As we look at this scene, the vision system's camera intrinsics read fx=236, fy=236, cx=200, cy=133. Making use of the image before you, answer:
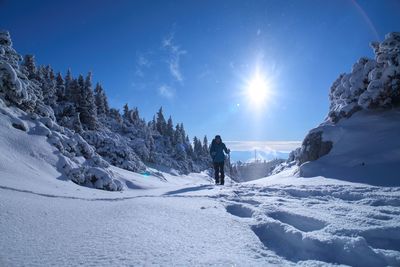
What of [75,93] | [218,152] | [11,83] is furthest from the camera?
[75,93]

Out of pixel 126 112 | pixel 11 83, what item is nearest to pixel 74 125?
pixel 11 83

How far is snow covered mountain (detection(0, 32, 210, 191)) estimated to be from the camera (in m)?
10.6

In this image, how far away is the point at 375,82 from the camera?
11109 millimetres

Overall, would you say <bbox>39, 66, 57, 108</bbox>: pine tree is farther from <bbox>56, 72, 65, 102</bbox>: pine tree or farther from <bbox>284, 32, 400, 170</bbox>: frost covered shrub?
<bbox>284, 32, 400, 170</bbox>: frost covered shrub

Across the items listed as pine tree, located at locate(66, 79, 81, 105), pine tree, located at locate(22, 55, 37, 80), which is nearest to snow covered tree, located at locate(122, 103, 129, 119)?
pine tree, located at locate(66, 79, 81, 105)

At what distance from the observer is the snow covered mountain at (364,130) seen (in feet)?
25.6

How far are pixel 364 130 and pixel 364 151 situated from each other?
1.97 m

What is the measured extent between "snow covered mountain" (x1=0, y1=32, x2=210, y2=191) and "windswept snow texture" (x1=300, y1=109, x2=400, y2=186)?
337 inches

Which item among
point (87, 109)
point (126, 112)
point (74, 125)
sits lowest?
point (74, 125)

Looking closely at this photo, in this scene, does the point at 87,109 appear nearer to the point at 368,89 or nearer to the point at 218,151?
the point at 218,151

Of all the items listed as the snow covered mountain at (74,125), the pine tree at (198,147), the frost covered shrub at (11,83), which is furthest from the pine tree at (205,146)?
the frost covered shrub at (11,83)

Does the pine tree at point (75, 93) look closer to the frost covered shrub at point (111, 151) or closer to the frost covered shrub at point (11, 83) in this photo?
the frost covered shrub at point (111, 151)

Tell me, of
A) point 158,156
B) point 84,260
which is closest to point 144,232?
point 84,260

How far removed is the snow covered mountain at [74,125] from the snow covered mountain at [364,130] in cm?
884
